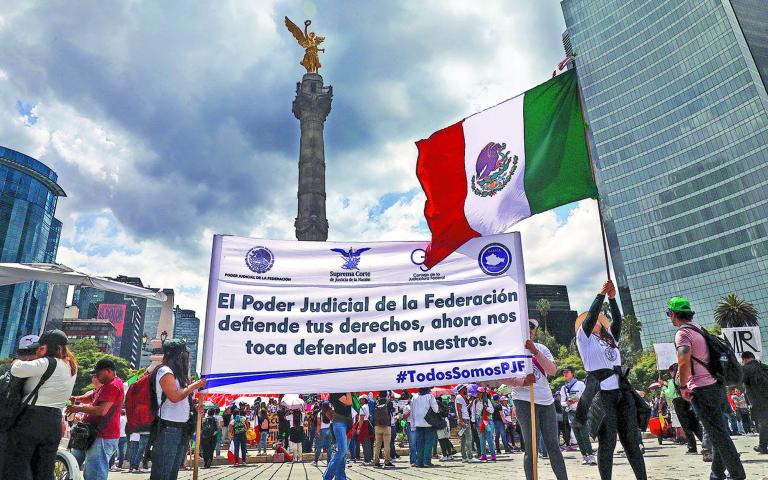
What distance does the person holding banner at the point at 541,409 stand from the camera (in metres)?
5.05

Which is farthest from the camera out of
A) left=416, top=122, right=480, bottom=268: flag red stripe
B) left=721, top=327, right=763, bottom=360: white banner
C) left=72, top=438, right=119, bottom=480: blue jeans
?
left=721, top=327, right=763, bottom=360: white banner

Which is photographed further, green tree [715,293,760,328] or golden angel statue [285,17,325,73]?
green tree [715,293,760,328]

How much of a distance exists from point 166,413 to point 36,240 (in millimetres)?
110424

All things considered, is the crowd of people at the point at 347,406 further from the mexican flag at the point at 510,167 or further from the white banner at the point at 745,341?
the white banner at the point at 745,341

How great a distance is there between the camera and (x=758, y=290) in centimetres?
7619

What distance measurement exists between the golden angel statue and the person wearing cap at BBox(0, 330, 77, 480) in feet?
151

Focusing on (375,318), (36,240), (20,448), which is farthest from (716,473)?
(36,240)

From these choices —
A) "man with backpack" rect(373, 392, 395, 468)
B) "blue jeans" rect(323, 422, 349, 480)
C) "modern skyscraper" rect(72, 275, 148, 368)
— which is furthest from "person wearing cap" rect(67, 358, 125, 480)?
"modern skyscraper" rect(72, 275, 148, 368)

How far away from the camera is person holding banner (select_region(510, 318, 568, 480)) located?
5.05 m

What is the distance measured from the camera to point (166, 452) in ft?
15.2

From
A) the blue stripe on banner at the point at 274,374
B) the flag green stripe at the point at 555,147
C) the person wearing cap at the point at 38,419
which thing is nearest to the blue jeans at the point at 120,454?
the person wearing cap at the point at 38,419

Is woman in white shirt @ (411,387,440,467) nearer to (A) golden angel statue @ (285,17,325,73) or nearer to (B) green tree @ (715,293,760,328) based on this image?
(A) golden angel statue @ (285,17,325,73)

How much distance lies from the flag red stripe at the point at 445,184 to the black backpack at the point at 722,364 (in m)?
2.47

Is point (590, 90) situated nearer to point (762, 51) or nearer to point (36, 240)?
point (762, 51)
